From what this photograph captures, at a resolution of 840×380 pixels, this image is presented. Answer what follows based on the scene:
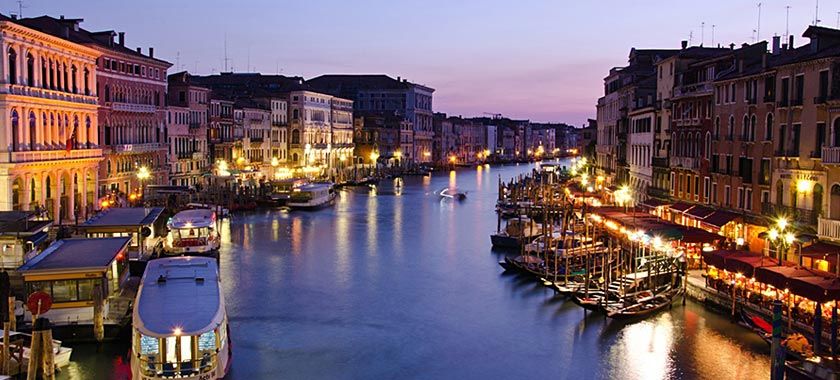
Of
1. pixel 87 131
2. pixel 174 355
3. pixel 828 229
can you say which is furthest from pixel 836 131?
pixel 87 131

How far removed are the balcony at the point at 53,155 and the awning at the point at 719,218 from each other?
14394 millimetres

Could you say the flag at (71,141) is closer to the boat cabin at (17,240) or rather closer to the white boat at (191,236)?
the white boat at (191,236)

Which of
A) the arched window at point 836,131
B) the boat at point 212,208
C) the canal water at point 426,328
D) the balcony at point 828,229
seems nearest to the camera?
the canal water at point 426,328

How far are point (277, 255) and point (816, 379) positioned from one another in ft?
46.7

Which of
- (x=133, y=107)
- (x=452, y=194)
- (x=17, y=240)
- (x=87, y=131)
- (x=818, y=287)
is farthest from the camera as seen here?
(x=452, y=194)

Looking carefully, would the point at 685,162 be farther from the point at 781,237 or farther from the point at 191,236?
the point at 191,236

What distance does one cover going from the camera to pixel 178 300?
11211mm

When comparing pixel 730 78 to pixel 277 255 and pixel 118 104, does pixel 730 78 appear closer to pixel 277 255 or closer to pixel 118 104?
pixel 277 255

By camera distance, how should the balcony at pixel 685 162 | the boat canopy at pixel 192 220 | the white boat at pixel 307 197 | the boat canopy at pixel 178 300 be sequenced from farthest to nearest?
the white boat at pixel 307 197 < the balcony at pixel 685 162 < the boat canopy at pixel 192 220 < the boat canopy at pixel 178 300

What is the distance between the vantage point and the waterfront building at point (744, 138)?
16766 millimetres

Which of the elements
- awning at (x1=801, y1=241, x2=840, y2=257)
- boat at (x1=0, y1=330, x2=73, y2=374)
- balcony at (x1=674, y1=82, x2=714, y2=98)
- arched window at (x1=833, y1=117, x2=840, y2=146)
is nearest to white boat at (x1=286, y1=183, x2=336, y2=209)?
balcony at (x1=674, y1=82, x2=714, y2=98)

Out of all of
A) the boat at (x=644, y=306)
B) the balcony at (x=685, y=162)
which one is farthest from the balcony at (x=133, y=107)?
the boat at (x=644, y=306)

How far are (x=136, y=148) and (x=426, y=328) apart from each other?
17.9 meters

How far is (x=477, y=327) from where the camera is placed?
14.7m
